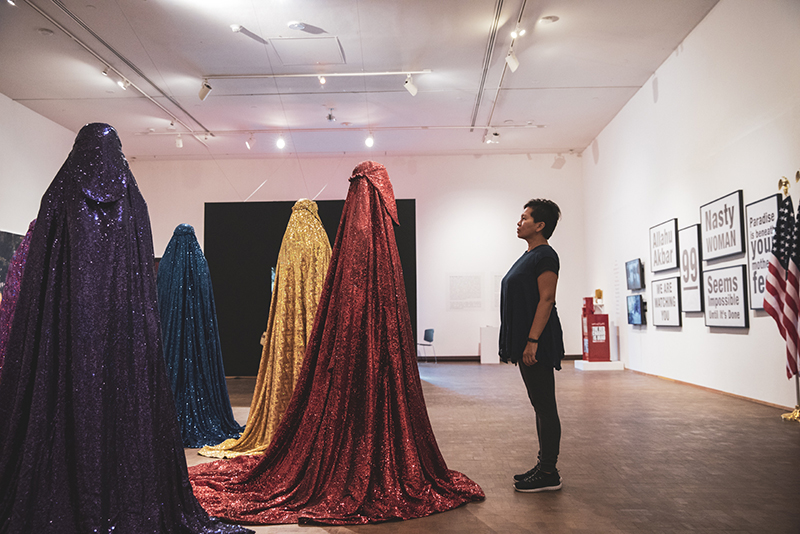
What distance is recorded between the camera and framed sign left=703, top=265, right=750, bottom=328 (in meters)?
6.59

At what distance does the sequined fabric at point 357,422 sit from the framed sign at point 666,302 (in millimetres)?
6629

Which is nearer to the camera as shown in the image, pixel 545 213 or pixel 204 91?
pixel 545 213

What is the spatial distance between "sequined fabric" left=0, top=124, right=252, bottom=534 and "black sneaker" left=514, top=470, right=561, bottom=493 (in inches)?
64.1

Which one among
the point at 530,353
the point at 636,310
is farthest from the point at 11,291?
the point at 636,310

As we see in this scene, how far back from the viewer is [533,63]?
29.2ft

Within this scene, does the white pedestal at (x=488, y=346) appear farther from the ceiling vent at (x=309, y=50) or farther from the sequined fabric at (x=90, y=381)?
the sequined fabric at (x=90, y=381)

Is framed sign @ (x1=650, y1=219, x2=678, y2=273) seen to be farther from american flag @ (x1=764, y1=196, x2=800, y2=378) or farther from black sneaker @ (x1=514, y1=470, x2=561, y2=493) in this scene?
black sneaker @ (x1=514, y1=470, x2=561, y2=493)

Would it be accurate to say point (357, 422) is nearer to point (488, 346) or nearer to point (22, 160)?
point (488, 346)

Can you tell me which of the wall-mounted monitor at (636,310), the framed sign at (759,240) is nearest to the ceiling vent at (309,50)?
the framed sign at (759,240)

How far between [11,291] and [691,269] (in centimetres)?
804

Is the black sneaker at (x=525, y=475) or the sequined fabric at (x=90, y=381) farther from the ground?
the sequined fabric at (x=90, y=381)

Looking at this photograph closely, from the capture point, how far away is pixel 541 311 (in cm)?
306

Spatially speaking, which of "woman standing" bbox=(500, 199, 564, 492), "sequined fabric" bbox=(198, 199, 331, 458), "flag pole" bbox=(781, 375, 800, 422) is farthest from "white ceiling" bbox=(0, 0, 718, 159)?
"woman standing" bbox=(500, 199, 564, 492)

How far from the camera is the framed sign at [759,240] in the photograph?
6.03 meters
